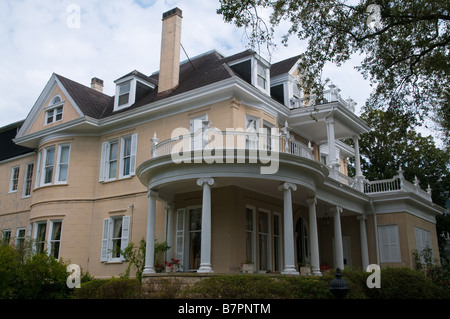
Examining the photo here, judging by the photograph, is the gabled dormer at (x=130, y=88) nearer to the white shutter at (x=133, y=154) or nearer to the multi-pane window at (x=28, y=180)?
the white shutter at (x=133, y=154)

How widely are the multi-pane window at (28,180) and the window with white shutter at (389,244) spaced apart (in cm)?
1839

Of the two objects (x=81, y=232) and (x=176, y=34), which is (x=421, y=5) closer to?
(x=176, y=34)

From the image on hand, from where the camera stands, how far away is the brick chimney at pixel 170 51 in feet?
67.2

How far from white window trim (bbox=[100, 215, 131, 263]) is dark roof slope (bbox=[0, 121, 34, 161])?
8.38 meters

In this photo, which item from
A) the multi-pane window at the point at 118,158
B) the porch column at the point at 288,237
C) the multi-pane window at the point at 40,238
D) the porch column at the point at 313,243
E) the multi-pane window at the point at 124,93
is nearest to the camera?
the porch column at the point at 288,237

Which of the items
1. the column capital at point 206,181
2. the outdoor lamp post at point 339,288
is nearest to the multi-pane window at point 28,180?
the column capital at point 206,181

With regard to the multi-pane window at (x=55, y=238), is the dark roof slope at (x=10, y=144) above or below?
above

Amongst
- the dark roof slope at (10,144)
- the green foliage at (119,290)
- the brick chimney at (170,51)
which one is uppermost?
the brick chimney at (170,51)

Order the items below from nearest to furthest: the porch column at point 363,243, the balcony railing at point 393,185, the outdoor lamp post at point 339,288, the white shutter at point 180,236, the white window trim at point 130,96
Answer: the outdoor lamp post at point 339,288
the white shutter at point 180,236
the porch column at point 363,243
the balcony railing at point 393,185
the white window trim at point 130,96

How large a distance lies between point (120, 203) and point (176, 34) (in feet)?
27.0

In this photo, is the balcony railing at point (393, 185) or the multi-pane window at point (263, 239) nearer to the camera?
the multi-pane window at point (263, 239)

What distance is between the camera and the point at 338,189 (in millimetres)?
18484

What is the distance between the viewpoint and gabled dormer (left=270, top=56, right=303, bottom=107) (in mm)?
21156

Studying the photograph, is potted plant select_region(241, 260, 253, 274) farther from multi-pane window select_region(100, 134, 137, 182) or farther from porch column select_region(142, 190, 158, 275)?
multi-pane window select_region(100, 134, 137, 182)
